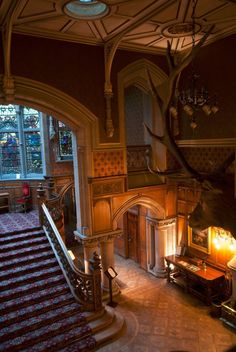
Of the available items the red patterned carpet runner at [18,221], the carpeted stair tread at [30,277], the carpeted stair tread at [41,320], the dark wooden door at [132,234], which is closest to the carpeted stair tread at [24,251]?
the carpeted stair tread at [30,277]

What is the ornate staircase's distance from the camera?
20.5 feet

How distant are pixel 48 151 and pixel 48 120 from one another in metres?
1.26

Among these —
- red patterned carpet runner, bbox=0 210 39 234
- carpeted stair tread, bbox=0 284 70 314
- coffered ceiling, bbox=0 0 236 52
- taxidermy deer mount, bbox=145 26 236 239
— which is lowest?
carpeted stair tread, bbox=0 284 70 314

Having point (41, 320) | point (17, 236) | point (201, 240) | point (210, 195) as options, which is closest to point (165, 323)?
point (201, 240)

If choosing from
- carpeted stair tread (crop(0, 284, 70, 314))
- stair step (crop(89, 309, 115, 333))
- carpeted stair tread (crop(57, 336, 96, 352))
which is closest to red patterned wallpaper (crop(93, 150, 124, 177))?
carpeted stair tread (crop(0, 284, 70, 314))

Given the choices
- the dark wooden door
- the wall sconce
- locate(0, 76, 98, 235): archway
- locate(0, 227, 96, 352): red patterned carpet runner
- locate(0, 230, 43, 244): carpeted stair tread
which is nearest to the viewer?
locate(0, 227, 96, 352): red patterned carpet runner

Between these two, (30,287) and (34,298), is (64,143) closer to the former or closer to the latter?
(30,287)

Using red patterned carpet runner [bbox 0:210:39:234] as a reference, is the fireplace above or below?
below

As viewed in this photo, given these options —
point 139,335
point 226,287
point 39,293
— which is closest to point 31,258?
point 39,293

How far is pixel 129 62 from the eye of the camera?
27.2 feet

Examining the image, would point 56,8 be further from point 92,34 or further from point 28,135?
point 28,135

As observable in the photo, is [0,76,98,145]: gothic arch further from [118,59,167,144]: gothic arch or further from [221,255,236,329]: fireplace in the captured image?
[221,255,236,329]: fireplace

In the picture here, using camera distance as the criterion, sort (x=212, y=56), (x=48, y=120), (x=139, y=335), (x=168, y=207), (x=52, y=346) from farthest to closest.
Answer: (x=48, y=120) < (x=168, y=207) < (x=212, y=56) < (x=139, y=335) < (x=52, y=346)

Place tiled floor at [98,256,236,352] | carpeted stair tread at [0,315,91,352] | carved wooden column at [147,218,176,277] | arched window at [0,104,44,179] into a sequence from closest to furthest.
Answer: carpeted stair tread at [0,315,91,352] → tiled floor at [98,256,236,352] → carved wooden column at [147,218,176,277] → arched window at [0,104,44,179]
